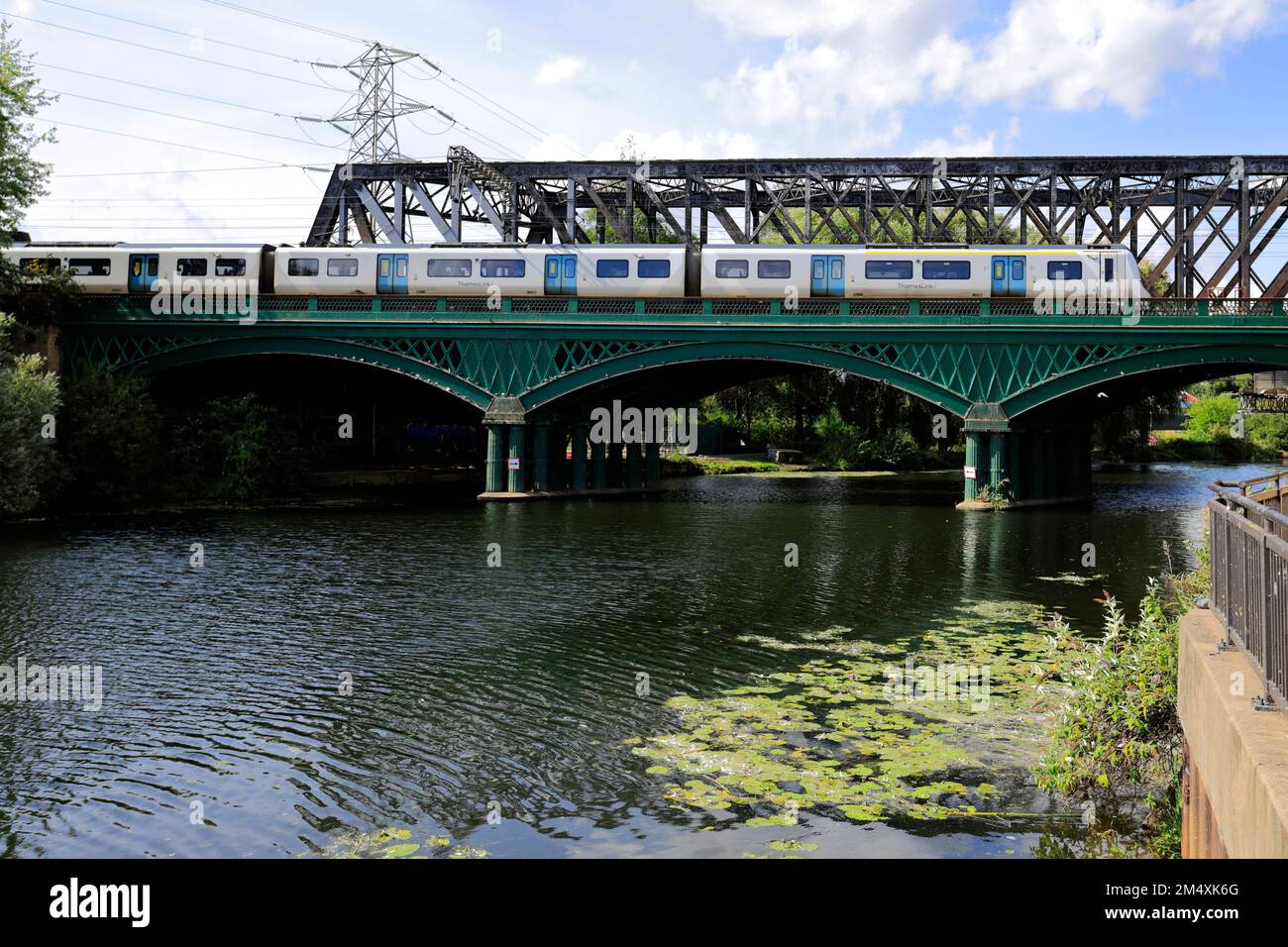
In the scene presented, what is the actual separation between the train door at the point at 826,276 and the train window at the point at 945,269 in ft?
11.1

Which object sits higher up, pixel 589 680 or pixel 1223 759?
pixel 1223 759

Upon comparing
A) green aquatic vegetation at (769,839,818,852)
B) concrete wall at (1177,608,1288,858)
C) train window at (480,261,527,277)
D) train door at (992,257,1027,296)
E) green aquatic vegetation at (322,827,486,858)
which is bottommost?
green aquatic vegetation at (322,827,486,858)

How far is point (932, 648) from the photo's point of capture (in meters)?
19.5

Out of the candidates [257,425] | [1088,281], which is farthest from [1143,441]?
[257,425]

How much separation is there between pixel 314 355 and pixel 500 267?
9.15 meters

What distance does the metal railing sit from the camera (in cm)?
733

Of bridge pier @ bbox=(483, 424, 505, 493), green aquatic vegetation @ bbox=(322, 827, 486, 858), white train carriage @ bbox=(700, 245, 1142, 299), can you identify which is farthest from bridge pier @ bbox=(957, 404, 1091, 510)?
green aquatic vegetation @ bbox=(322, 827, 486, 858)

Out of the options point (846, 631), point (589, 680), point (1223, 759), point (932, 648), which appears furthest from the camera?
point (846, 631)

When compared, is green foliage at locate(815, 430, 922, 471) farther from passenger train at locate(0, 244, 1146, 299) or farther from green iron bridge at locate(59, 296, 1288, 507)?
passenger train at locate(0, 244, 1146, 299)

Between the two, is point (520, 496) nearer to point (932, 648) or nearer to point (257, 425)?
point (257, 425)

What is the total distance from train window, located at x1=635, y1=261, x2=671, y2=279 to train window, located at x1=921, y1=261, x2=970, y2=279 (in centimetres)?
1077
